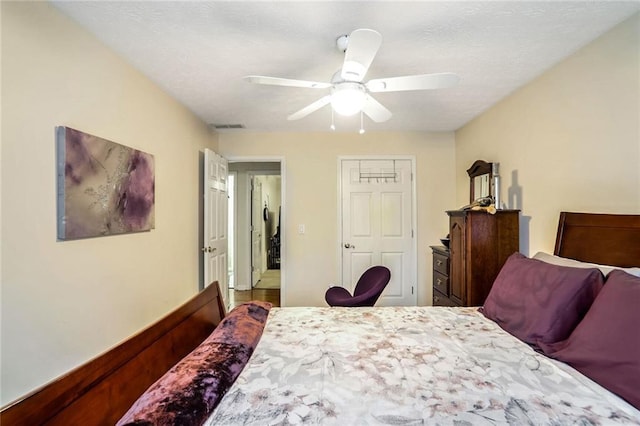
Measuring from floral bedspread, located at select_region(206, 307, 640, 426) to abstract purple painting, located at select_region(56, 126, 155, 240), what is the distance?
125 cm

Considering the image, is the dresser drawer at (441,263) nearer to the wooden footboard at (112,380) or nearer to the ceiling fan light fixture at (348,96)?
the ceiling fan light fixture at (348,96)

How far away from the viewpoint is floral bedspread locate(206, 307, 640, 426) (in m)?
0.94

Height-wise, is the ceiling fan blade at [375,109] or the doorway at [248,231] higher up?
the ceiling fan blade at [375,109]

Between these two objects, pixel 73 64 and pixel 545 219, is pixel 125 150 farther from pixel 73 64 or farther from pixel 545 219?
pixel 545 219

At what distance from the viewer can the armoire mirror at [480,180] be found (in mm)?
3074

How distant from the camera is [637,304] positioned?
1.12m

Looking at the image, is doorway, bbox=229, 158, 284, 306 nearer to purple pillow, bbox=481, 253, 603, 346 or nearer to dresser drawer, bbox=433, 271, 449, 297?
dresser drawer, bbox=433, 271, 449, 297

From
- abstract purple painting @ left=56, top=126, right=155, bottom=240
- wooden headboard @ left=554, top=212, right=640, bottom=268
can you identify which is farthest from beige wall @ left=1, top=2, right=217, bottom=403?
wooden headboard @ left=554, top=212, right=640, bottom=268

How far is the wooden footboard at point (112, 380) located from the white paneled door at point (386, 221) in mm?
2767

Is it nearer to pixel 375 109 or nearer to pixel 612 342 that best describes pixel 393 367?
pixel 612 342

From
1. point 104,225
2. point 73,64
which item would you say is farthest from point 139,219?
point 73,64

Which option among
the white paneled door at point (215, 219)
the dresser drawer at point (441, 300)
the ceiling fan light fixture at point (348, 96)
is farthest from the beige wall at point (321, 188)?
the ceiling fan light fixture at point (348, 96)

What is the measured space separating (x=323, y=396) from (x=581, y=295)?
1.26 m

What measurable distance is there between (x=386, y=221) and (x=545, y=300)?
8.80 ft
